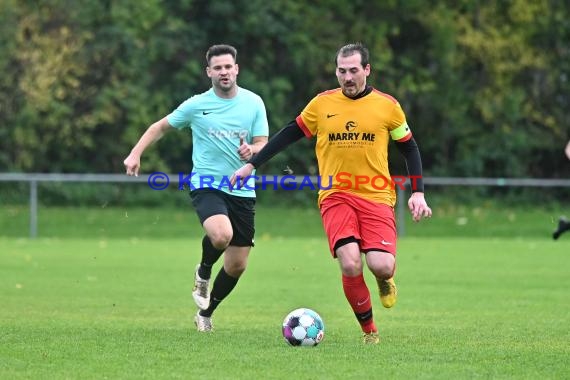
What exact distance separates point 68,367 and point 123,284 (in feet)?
24.8

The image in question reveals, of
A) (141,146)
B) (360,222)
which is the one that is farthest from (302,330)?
(141,146)

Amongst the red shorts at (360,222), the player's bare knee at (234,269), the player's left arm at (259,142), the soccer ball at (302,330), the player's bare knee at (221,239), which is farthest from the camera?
the player's bare knee at (234,269)

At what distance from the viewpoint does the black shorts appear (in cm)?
1012

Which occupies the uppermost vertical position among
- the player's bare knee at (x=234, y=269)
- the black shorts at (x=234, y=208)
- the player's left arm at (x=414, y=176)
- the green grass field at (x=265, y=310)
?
the player's left arm at (x=414, y=176)

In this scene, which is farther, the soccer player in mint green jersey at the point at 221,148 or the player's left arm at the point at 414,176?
the soccer player in mint green jersey at the point at 221,148

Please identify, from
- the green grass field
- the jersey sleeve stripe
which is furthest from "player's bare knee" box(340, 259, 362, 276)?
the jersey sleeve stripe

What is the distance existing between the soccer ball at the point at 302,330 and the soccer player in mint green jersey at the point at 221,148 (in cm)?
135

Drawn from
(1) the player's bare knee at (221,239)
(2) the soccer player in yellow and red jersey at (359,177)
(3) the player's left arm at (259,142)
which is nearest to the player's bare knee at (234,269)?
(1) the player's bare knee at (221,239)

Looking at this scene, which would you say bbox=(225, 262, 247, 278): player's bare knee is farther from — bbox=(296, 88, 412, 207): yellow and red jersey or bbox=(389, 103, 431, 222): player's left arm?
bbox=(389, 103, 431, 222): player's left arm

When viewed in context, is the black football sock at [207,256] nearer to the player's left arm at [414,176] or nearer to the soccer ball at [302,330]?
the soccer ball at [302,330]

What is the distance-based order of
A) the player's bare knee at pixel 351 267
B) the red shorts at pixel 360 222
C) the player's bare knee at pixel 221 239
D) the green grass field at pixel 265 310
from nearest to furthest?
the green grass field at pixel 265 310, the player's bare knee at pixel 351 267, the red shorts at pixel 360 222, the player's bare knee at pixel 221 239

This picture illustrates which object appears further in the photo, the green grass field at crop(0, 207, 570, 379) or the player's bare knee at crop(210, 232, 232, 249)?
the player's bare knee at crop(210, 232, 232, 249)

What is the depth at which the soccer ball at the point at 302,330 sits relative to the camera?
8805 millimetres

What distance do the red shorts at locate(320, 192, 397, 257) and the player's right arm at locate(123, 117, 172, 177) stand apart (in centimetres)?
172
